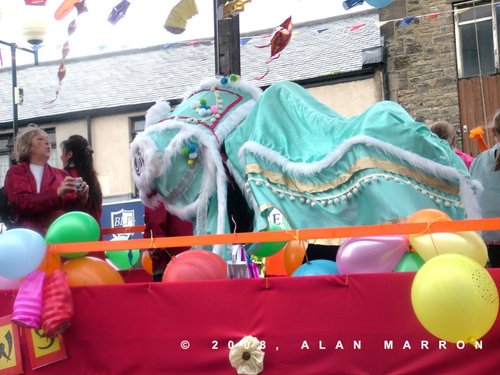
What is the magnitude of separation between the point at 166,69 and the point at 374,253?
1530cm

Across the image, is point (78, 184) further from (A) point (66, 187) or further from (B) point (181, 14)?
(B) point (181, 14)

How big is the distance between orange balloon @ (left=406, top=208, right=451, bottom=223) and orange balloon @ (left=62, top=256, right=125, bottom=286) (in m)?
1.49

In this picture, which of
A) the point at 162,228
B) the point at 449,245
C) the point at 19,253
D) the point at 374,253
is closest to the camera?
the point at 449,245

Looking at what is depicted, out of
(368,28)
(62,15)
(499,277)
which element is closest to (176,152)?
(62,15)

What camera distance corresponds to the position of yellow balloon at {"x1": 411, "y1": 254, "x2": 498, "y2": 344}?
2668mm

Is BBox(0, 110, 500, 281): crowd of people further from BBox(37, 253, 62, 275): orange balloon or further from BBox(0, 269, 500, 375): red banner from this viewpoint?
BBox(0, 269, 500, 375): red banner

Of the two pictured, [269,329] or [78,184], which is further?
[78,184]

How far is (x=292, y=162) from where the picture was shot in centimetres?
397

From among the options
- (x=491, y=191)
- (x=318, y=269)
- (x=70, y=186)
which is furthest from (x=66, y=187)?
(x=491, y=191)

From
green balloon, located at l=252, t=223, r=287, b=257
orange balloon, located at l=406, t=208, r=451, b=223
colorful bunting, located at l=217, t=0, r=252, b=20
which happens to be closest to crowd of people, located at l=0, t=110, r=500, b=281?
green balloon, located at l=252, t=223, r=287, b=257

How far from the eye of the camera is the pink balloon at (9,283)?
3912 mm

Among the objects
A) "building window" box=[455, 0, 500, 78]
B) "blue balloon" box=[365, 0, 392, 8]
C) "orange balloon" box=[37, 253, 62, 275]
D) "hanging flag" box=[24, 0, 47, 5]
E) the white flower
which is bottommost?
the white flower

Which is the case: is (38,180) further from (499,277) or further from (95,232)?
(499,277)

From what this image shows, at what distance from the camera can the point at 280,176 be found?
397 centimetres
